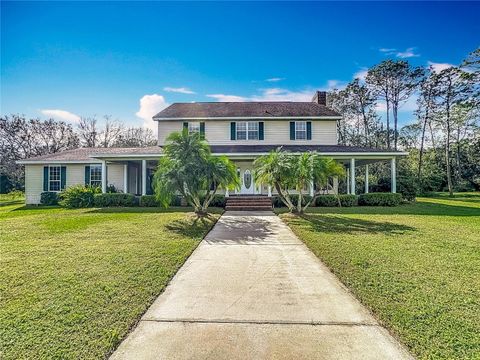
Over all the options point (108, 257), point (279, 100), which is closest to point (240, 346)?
point (108, 257)

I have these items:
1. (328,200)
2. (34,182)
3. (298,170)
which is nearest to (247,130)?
(328,200)

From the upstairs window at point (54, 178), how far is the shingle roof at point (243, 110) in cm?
809

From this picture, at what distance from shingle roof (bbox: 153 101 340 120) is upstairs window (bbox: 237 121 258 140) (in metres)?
0.58

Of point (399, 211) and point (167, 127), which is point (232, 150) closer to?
point (167, 127)

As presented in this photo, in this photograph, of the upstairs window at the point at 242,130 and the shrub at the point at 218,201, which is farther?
the upstairs window at the point at 242,130

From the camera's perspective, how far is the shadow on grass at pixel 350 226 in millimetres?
8711

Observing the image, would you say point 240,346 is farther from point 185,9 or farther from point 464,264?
point 185,9

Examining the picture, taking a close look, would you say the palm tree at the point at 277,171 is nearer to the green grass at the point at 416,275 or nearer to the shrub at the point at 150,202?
the green grass at the point at 416,275

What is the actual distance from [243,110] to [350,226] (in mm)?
13855

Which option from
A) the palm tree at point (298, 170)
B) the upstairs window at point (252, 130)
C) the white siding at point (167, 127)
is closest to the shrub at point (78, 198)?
the white siding at point (167, 127)

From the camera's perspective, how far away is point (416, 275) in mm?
4785

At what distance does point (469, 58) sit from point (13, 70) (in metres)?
35.3

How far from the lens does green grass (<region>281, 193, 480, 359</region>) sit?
2953 millimetres

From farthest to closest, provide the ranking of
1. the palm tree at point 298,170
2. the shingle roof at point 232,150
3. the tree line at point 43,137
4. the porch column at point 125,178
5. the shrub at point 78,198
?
the tree line at point 43,137 → the porch column at point 125,178 → the shingle roof at point 232,150 → the shrub at point 78,198 → the palm tree at point 298,170
